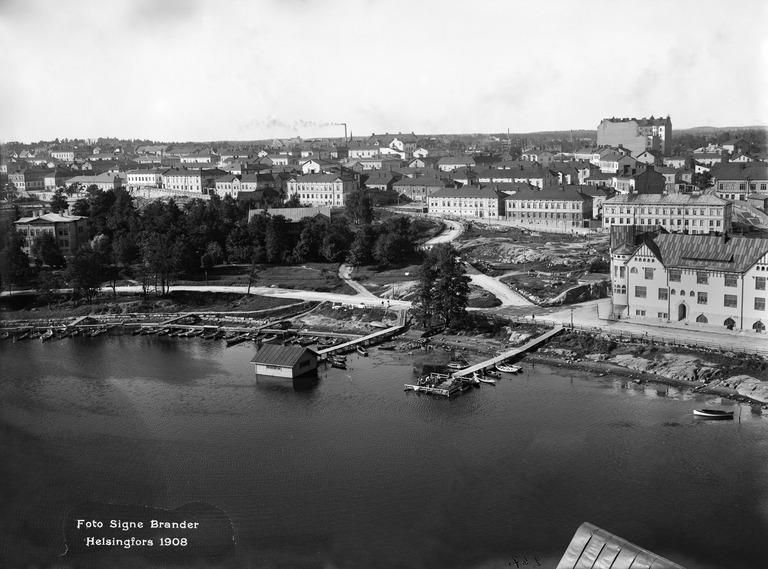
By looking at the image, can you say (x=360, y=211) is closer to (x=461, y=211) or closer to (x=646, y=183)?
(x=461, y=211)

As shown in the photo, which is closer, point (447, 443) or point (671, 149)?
point (447, 443)

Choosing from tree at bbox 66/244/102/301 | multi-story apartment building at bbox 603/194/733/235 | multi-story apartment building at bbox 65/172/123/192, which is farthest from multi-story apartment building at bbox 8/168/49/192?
multi-story apartment building at bbox 603/194/733/235

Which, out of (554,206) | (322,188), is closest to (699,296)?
(554,206)

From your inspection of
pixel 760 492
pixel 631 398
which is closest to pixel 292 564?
pixel 760 492

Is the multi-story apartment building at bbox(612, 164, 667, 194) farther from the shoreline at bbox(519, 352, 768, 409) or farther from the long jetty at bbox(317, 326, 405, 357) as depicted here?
the shoreline at bbox(519, 352, 768, 409)

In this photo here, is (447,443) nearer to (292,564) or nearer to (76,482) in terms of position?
(292,564)
